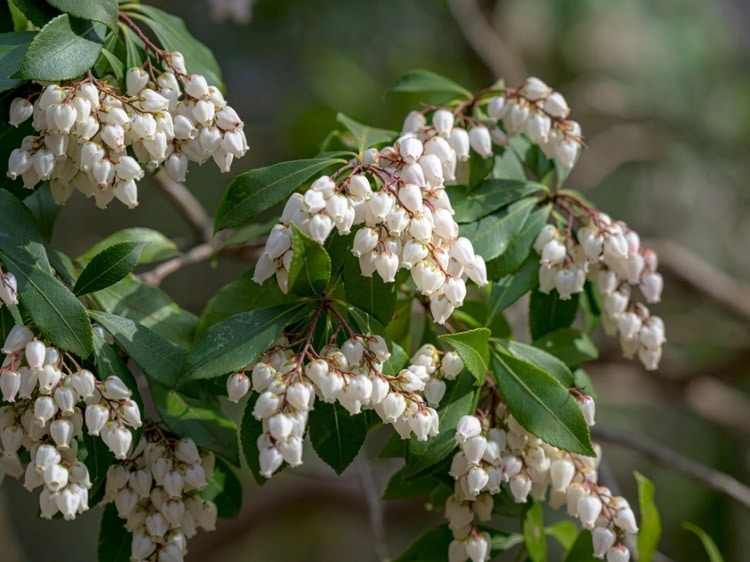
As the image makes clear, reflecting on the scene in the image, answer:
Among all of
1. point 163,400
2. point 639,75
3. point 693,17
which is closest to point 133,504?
point 163,400

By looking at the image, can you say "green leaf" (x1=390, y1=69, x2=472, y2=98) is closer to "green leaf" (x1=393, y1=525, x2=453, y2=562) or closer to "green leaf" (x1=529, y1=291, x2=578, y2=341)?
"green leaf" (x1=529, y1=291, x2=578, y2=341)

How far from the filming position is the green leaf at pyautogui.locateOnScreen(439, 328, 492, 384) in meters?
1.32

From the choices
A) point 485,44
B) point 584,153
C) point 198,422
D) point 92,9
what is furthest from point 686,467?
point 584,153

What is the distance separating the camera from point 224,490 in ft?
5.16

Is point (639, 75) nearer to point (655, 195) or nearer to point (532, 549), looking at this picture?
point (655, 195)

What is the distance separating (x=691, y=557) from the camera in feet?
14.5

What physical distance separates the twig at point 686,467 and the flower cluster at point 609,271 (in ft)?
2.12

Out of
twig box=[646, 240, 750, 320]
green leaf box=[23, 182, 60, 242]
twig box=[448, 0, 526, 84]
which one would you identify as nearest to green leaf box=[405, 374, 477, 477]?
green leaf box=[23, 182, 60, 242]

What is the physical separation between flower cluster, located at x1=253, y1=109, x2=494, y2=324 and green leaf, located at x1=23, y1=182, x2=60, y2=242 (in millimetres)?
466

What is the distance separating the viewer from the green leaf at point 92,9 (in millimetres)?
1376

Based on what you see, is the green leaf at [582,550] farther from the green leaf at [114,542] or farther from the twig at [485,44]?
the twig at [485,44]

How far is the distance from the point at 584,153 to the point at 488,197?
2807mm

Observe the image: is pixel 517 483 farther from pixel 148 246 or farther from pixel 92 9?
pixel 92 9

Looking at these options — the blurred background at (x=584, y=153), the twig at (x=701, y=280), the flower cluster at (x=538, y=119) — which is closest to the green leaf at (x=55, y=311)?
the flower cluster at (x=538, y=119)
